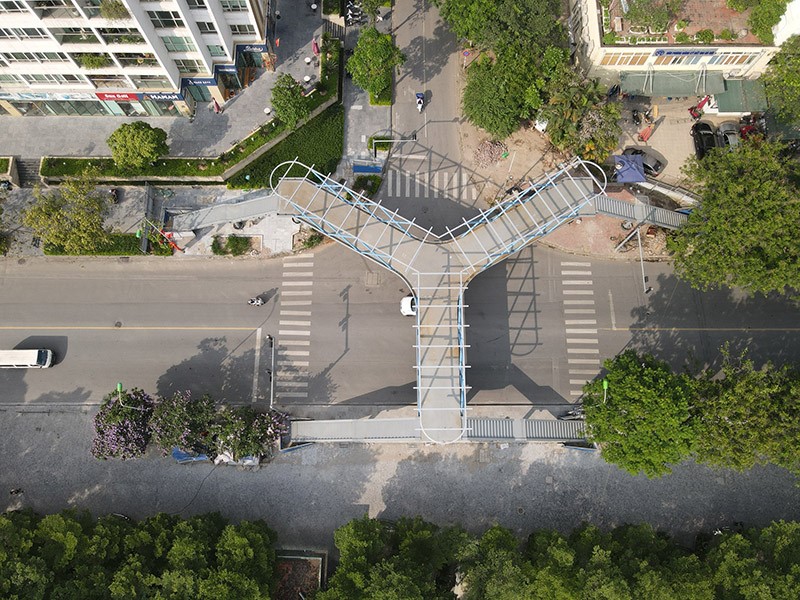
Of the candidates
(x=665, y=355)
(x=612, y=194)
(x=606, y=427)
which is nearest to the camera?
(x=606, y=427)

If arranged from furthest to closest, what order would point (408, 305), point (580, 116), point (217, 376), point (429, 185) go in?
point (429, 185)
point (217, 376)
point (408, 305)
point (580, 116)

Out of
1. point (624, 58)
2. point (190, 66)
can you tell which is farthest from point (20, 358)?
point (624, 58)

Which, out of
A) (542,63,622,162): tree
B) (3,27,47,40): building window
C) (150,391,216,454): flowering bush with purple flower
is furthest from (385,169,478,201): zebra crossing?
(3,27,47,40): building window

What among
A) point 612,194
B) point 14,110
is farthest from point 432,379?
point 14,110

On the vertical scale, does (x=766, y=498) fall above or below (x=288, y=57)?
below

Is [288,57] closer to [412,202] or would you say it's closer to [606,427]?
[412,202]

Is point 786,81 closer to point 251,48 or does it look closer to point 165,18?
point 251,48

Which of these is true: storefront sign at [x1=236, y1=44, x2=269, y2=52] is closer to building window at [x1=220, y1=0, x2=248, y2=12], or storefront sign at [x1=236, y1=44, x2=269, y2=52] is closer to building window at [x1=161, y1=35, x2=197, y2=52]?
building window at [x1=220, y1=0, x2=248, y2=12]
